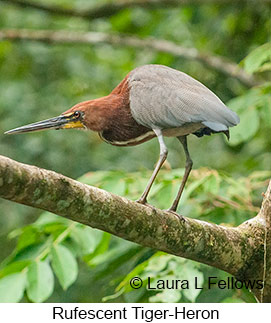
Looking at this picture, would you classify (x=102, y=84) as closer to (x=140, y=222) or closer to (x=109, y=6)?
(x=109, y=6)

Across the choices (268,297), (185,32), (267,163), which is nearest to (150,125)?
(268,297)

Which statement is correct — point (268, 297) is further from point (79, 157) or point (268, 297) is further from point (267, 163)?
point (79, 157)

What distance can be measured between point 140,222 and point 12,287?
0.86 meters

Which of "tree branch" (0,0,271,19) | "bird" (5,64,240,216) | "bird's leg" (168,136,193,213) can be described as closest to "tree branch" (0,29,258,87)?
"tree branch" (0,0,271,19)

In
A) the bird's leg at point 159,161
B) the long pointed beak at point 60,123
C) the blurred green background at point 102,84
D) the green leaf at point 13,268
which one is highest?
the blurred green background at point 102,84

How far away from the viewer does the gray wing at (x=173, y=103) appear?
8.93 ft

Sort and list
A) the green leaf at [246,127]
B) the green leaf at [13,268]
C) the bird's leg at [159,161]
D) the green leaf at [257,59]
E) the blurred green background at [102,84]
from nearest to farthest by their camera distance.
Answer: the bird's leg at [159,161]
the green leaf at [13,268]
the green leaf at [257,59]
the green leaf at [246,127]
the blurred green background at [102,84]

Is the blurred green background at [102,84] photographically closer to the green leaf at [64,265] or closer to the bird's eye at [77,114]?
the green leaf at [64,265]

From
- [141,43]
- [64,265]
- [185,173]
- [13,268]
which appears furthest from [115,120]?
[141,43]

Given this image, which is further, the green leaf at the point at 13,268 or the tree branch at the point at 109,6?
the tree branch at the point at 109,6

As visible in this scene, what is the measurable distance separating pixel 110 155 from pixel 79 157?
0.34 meters

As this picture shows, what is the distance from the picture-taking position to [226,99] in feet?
17.3

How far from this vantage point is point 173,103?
2.83 m

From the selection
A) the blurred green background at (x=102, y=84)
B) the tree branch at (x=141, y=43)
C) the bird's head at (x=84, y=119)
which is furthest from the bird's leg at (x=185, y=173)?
the tree branch at (x=141, y=43)
